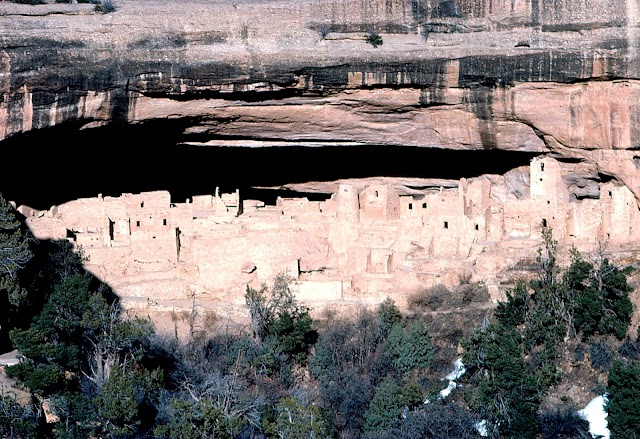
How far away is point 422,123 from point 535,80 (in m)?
2.74

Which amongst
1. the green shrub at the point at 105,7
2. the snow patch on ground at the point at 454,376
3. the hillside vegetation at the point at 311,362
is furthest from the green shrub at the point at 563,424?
the green shrub at the point at 105,7

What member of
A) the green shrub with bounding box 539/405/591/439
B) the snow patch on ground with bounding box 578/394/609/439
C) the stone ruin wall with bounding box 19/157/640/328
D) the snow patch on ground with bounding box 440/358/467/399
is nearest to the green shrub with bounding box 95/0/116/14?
the stone ruin wall with bounding box 19/157/640/328

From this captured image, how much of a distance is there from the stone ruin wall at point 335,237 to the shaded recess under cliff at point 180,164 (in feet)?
3.17

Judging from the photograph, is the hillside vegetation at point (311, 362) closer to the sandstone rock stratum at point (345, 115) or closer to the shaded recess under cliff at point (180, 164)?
the sandstone rock stratum at point (345, 115)

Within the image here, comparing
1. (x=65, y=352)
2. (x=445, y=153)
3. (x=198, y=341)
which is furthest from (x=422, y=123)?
(x=65, y=352)

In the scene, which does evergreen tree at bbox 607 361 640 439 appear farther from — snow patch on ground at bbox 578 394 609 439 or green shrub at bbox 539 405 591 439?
green shrub at bbox 539 405 591 439

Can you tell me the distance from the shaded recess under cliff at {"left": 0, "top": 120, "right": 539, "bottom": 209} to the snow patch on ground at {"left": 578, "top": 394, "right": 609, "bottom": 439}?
6.42 metres

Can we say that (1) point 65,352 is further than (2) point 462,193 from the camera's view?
No

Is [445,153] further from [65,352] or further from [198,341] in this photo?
[65,352]

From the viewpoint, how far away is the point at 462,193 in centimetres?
3391

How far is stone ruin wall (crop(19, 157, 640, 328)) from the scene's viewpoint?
33.4m

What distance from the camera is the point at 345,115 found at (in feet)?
110

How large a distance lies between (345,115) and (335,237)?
291 centimetres

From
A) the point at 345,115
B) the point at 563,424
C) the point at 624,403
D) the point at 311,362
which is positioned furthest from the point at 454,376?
the point at 345,115
